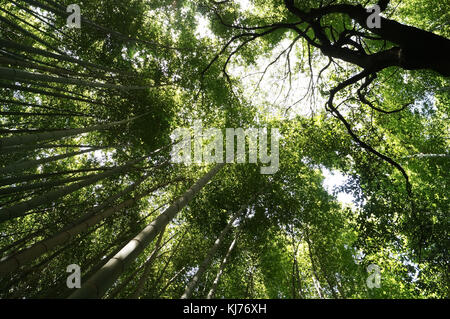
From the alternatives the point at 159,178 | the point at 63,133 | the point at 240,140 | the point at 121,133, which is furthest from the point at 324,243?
the point at 63,133

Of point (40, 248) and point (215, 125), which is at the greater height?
point (215, 125)

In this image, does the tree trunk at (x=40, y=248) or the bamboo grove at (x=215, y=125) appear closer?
the tree trunk at (x=40, y=248)

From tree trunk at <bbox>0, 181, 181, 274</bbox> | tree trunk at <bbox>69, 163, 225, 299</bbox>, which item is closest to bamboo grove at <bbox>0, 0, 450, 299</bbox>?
tree trunk at <bbox>0, 181, 181, 274</bbox>

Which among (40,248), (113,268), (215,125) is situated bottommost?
(40,248)

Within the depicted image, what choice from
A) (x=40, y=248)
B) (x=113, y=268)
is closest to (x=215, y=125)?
(x=40, y=248)

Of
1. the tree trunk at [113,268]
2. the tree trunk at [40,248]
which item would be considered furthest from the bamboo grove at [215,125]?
the tree trunk at [113,268]

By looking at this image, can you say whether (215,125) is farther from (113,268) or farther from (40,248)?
(113,268)

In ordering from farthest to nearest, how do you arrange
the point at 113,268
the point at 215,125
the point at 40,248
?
the point at 215,125
the point at 40,248
the point at 113,268

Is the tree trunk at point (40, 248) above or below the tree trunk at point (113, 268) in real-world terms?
below

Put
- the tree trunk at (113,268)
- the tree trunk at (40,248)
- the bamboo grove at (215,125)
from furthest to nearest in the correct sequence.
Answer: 1. the bamboo grove at (215,125)
2. the tree trunk at (40,248)
3. the tree trunk at (113,268)

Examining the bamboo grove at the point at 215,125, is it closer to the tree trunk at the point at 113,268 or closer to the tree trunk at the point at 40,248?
the tree trunk at the point at 40,248

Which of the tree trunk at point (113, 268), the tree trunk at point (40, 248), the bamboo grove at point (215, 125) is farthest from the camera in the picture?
the bamboo grove at point (215, 125)

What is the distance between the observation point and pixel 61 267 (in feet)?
15.1

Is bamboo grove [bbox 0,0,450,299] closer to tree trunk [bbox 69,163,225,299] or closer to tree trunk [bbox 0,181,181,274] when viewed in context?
tree trunk [bbox 0,181,181,274]
